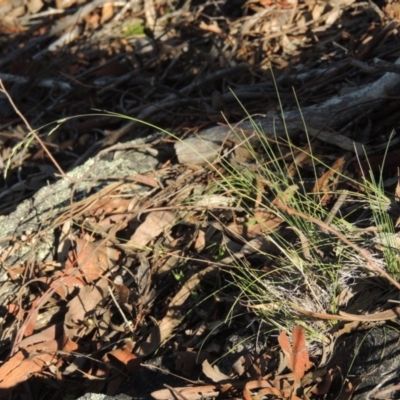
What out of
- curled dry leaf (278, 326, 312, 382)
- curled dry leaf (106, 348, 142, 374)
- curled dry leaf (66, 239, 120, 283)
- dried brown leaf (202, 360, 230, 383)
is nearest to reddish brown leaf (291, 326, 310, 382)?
curled dry leaf (278, 326, 312, 382)

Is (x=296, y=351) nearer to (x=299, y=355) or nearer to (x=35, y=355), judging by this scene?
(x=299, y=355)

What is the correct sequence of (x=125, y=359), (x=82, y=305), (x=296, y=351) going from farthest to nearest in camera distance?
1. (x=82, y=305)
2. (x=125, y=359)
3. (x=296, y=351)

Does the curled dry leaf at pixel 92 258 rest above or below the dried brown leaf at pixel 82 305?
above

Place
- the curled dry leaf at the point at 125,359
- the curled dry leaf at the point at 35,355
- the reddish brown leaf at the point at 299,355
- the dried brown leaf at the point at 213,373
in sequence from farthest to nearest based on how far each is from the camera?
the curled dry leaf at the point at 35,355 < the curled dry leaf at the point at 125,359 < the dried brown leaf at the point at 213,373 < the reddish brown leaf at the point at 299,355

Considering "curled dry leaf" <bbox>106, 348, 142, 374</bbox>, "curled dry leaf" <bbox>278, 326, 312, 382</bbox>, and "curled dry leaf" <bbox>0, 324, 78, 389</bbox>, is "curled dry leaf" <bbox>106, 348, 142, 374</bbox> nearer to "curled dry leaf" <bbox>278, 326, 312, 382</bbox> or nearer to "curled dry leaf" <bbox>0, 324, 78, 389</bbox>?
"curled dry leaf" <bbox>0, 324, 78, 389</bbox>

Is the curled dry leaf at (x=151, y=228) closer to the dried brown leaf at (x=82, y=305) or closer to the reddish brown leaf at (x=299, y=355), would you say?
the dried brown leaf at (x=82, y=305)

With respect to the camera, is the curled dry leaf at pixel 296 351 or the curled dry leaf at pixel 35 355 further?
the curled dry leaf at pixel 35 355

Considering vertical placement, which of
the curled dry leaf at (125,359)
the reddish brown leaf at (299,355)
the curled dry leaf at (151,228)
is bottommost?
the curled dry leaf at (125,359)

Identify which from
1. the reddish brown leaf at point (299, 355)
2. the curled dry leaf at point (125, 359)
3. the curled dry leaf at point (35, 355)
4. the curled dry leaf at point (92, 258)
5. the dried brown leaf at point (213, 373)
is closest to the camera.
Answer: the reddish brown leaf at point (299, 355)

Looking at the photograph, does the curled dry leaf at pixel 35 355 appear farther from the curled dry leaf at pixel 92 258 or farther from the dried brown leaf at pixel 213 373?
the dried brown leaf at pixel 213 373

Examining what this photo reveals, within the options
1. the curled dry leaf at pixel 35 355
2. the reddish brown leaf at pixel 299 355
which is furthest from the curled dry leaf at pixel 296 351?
the curled dry leaf at pixel 35 355

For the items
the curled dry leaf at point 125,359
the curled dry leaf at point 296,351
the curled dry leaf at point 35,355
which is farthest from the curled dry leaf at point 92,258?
the curled dry leaf at point 296,351

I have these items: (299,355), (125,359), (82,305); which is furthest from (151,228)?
(299,355)

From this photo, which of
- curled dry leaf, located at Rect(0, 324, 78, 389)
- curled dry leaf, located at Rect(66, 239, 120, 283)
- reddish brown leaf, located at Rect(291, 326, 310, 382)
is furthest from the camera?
curled dry leaf, located at Rect(66, 239, 120, 283)
